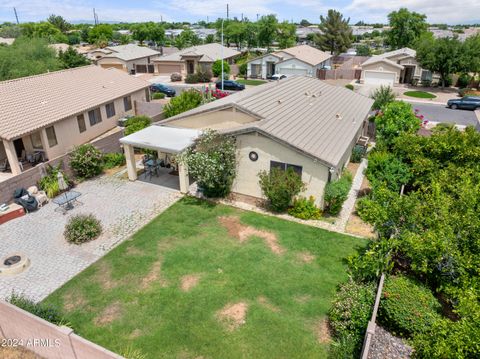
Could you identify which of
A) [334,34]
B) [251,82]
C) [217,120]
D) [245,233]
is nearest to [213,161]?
[217,120]

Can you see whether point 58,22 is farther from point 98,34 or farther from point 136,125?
point 136,125

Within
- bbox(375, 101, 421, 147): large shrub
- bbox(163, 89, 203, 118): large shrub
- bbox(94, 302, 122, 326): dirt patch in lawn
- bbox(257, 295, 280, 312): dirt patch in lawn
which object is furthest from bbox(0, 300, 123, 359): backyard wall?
bbox(163, 89, 203, 118): large shrub

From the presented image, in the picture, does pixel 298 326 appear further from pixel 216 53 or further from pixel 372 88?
pixel 216 53

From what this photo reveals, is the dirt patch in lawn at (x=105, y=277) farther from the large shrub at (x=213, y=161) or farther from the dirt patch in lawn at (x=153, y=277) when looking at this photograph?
the large shrub at (x=213, y=161)

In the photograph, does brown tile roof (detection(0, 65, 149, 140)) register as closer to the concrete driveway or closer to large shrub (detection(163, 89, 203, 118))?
large shrub (detection(163, 89, 203, 118))

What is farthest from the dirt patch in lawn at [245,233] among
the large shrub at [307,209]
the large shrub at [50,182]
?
the large shrub at [50,182]

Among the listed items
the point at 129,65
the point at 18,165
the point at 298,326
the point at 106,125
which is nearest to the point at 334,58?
the point at 129,65
